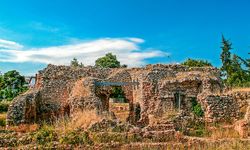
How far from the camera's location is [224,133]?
18359 millimetres

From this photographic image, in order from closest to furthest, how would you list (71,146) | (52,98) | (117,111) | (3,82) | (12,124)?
(71,146)
(12,124)
(52,98)
(117,111)
(3,82)

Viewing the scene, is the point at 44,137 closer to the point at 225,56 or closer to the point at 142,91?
the point at 142,91

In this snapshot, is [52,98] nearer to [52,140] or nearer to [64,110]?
[64,110]

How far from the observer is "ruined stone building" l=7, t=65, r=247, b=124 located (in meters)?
22.3

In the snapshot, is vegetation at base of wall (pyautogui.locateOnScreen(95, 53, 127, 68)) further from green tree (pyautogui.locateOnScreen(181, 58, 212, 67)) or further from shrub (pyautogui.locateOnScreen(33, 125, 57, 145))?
shrub (pyautogui.locateOnScreen(33, 125, 57, 145))

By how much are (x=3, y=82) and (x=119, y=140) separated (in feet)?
106

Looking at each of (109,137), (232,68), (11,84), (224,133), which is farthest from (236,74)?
(109,137)

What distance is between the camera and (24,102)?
71.6ft

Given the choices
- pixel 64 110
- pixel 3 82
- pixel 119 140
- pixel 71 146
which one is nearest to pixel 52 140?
pixel 71 146

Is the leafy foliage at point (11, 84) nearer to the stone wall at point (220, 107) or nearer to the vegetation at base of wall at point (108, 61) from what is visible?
the vegetation at base of wall at point (108, 61)

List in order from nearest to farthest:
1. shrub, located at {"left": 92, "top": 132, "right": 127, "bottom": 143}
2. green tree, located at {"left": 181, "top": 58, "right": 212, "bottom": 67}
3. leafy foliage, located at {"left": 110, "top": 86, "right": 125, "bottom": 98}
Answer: shrub, located at {"left": 92, "top": 132, "right": 127, "bottom": 143}, leafy foliage, located at {"left": 110, "top": 86, "right": 125, "bottom": 98}, green tree, located at {"left": 181, "top": 58, "right": 212, "bottom": 67}

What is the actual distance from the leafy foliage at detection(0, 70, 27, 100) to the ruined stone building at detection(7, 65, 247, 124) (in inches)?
742

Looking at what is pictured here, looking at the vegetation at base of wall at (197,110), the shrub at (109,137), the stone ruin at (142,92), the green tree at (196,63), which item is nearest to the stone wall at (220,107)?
the stone ruin at (142,92)

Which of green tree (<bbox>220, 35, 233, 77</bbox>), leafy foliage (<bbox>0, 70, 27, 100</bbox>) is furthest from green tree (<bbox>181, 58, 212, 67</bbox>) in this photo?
leafy foliage (<bbox>0, 70, 27, 100</bbox>)
